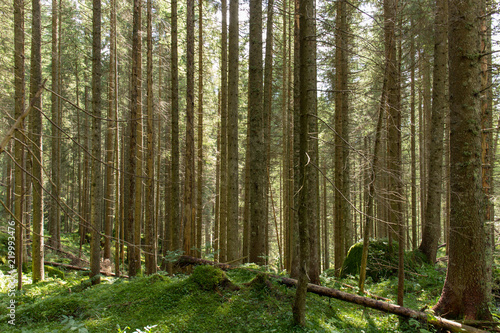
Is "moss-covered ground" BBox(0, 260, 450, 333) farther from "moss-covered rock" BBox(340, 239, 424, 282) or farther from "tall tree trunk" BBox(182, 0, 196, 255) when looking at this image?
"moss-covered rock" BBox(340, 239, 424, 282)

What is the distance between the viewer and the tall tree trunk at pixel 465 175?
14.8ft

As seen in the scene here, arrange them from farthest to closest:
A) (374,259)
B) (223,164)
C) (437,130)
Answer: (223,164), (437,130), (374,259)

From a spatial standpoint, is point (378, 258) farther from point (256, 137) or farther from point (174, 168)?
point (174, 168)

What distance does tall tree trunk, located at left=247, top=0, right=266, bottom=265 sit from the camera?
812cm

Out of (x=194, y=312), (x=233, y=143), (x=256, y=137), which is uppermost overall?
(x=256, y=137)

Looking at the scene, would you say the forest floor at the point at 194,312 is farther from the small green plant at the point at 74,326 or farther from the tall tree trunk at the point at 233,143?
the tall tree trunk at the point at 233,143

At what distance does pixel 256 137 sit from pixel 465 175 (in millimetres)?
5019

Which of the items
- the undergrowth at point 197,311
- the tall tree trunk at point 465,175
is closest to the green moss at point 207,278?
the undergrowth at point 197,311

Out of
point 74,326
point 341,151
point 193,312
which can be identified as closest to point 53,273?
point 193,312

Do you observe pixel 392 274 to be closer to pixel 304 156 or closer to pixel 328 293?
pixel 328 293

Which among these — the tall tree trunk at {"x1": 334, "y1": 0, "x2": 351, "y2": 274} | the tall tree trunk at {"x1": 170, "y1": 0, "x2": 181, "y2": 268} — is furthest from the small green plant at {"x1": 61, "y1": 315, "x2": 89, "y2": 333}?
the tall tree trunk at {"x1": 334, "y1": 0, "x2": 351, "y2": 274}

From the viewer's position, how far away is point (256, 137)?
822 centimetres

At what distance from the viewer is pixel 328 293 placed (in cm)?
508

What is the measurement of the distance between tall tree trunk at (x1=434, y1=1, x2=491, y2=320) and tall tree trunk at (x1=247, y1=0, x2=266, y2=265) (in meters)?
4.57
